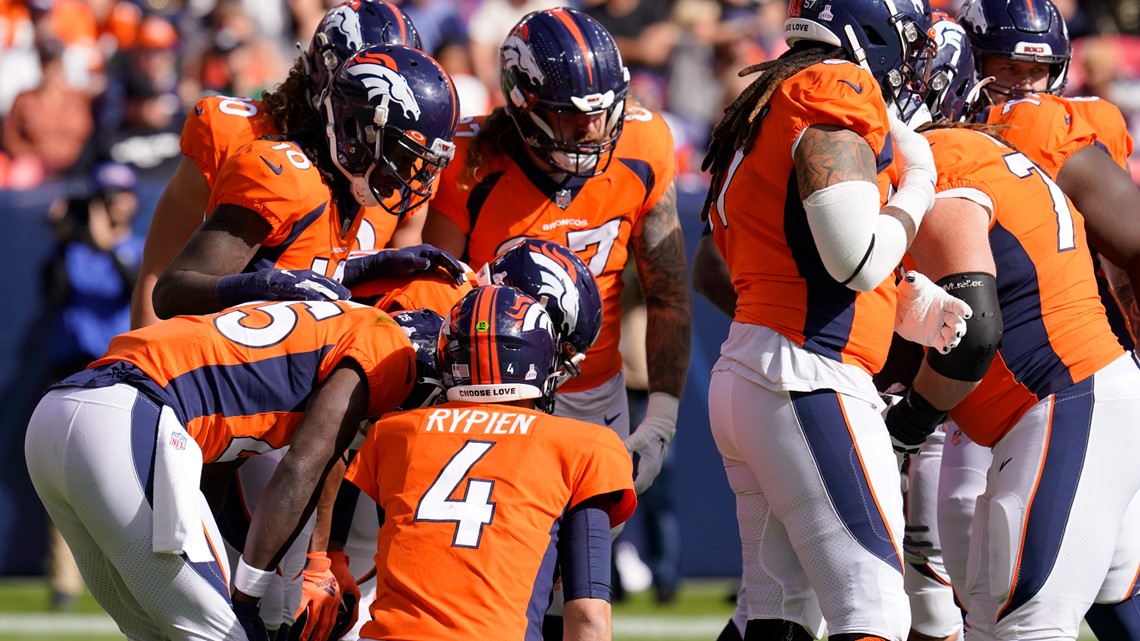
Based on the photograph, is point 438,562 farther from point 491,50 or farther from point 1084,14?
point 1084,14

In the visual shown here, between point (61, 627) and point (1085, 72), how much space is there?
6.82 m

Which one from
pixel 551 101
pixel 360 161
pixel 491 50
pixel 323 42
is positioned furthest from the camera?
pixel 491 50

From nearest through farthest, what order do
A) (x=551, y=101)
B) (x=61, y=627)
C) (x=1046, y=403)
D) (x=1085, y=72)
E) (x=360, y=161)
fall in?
1. (x=1046, y=403)
2. (x=360, y=161)
3. (x=551, y=101)
4. (x=61, y=627)
5. (x=1085, y=72)

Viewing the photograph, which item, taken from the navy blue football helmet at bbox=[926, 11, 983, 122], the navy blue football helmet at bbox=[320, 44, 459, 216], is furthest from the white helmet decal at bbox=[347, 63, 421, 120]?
the navy blue football helmet at bbox=[926, 11, 983, 122]

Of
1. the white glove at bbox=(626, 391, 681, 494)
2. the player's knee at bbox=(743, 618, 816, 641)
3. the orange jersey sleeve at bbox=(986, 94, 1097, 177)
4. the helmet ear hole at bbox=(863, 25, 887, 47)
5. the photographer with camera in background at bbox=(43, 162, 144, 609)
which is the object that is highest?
the helmet ear hole at bbox=(863, 25, 887, 47)

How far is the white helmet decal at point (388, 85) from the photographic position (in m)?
3.82

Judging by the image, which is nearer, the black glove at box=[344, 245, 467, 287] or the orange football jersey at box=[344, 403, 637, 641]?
the orange football jersey at box=[344, 403, 637, 641]

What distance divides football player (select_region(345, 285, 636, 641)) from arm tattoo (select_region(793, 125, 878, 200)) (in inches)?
27.7

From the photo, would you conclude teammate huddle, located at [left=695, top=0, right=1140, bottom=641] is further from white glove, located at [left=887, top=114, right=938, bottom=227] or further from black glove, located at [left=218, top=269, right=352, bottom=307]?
black glove, located at [left=218, top=269, right=352, bottom=307]

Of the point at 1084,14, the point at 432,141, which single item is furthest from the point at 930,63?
the point at 1084,14

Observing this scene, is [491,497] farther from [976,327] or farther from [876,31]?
[876,31]

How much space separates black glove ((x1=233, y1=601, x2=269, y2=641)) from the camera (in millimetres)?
3406

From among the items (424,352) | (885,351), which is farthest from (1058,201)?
(424,352)

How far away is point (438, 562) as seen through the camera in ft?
10.1
